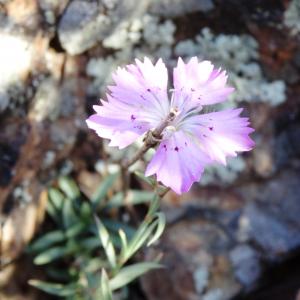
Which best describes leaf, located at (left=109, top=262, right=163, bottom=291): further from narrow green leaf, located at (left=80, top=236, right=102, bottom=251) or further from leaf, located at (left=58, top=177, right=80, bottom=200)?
leaf, located at (left=58, top=177, right=80, bottom=200)

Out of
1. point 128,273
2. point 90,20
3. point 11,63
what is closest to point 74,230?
point 128,273

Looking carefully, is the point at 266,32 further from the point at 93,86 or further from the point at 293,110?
the point at 93,86

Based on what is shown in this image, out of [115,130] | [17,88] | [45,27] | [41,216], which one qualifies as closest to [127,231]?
[41,216]

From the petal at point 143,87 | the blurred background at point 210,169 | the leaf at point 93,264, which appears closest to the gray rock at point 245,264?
the blurred background at point 210,169

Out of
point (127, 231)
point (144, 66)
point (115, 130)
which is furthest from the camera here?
point (127, 231)

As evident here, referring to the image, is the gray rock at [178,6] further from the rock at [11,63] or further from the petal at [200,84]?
the petal at [200,84]

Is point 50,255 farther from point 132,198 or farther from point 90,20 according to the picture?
point 90,20
